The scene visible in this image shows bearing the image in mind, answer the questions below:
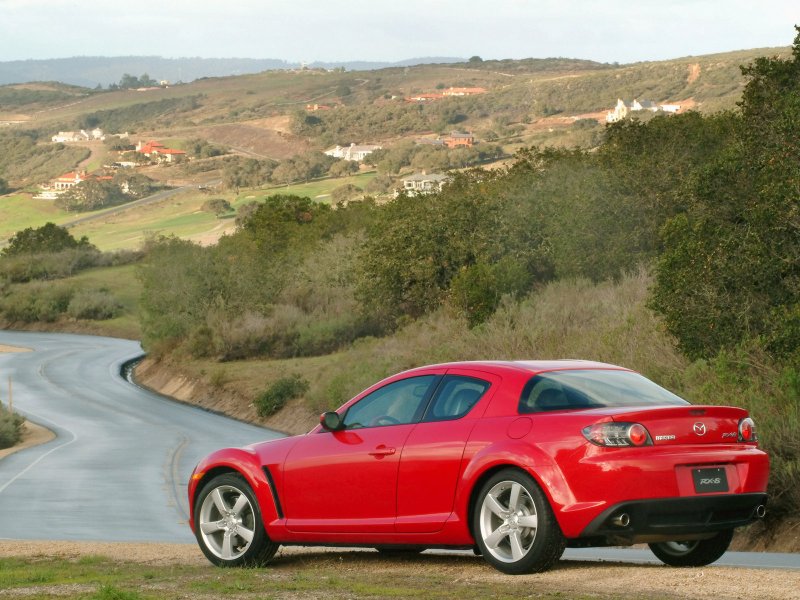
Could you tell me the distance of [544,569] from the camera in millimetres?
9188

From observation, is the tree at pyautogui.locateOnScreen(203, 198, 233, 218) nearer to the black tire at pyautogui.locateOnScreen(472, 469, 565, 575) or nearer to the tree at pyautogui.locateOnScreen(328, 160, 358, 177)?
the tree at pyautogui.locateOnScreen(328, 160, 358, 177)

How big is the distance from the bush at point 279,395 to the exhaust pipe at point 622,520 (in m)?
47.4

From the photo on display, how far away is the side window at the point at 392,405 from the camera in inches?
398

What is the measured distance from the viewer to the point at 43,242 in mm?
133125

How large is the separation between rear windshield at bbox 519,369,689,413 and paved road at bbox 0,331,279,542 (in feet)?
36.9

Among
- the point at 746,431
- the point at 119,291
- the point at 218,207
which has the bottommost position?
the point at 119,291

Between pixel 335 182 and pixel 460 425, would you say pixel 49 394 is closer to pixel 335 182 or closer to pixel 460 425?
pixel 460 425

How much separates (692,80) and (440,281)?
133 metres

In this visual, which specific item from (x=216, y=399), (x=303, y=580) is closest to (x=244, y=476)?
(x=303, y=580)

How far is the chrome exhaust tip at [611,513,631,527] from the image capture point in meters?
8.88

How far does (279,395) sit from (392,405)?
153 feet

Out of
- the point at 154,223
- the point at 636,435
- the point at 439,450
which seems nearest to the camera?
the point at 636,435

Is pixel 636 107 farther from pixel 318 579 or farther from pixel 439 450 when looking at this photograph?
pixel 318 579

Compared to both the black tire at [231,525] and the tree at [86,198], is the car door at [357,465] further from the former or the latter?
the tree at [86,198]
